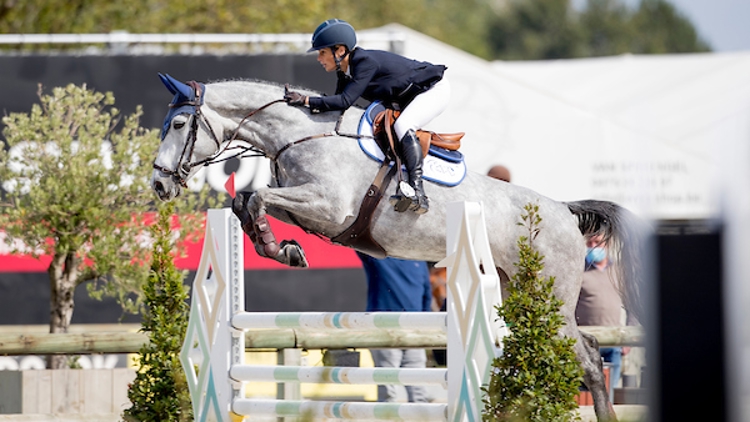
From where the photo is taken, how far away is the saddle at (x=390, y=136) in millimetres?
4488

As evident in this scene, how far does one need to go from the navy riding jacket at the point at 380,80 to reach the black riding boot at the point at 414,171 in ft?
0.90

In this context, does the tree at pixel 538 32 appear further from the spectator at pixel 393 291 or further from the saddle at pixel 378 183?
the saddle at pixel 378 183

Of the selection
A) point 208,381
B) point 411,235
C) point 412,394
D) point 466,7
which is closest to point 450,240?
point 411,235

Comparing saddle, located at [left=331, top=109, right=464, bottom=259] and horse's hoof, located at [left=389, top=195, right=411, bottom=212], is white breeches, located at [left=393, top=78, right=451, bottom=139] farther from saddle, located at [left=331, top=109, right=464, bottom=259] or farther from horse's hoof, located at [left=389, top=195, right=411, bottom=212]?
horse's hoof, located at [left=389, top=195, right=411, bottom=212]

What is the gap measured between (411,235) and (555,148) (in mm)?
4971

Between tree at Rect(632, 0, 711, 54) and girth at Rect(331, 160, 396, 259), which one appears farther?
tree at Rect(632, 0, 711, 54)

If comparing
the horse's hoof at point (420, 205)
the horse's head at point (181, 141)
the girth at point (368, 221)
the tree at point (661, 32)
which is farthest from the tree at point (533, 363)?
the tree at point (661, 32)

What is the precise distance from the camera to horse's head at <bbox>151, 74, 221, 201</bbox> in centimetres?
459

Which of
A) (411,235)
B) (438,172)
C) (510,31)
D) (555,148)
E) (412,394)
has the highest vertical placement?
(510,31)

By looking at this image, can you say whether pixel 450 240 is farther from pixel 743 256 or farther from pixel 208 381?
pixel 743 256

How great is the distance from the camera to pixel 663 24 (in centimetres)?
5891

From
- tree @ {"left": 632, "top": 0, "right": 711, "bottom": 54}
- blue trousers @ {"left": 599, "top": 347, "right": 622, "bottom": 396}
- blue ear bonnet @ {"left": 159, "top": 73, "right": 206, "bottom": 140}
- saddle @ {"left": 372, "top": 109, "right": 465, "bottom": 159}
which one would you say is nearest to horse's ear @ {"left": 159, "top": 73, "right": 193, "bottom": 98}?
blue ear bonnet @ {"left": 159, "top": 73, "right": 206, "bottom": 140}

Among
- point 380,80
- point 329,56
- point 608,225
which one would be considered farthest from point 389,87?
point 608,225

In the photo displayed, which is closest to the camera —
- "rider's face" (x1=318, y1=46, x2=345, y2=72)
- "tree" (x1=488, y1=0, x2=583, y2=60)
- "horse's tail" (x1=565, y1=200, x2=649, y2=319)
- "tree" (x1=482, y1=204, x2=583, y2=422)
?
"tree" (x1=482, y1=204, x2=583, y2=422)
